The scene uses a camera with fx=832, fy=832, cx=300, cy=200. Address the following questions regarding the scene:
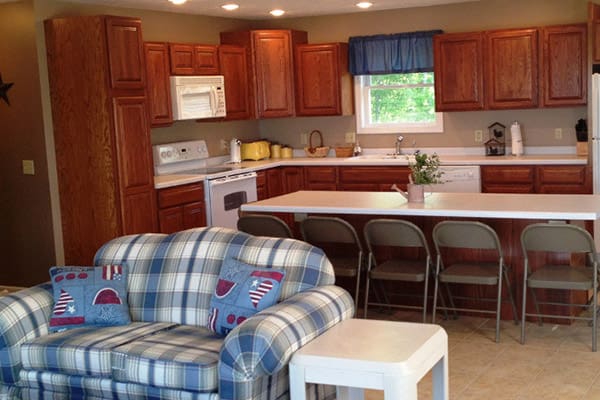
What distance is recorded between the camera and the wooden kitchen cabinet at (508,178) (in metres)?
7.18

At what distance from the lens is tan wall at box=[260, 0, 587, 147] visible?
7559mm

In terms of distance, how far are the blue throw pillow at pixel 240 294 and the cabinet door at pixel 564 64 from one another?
14.2 ft

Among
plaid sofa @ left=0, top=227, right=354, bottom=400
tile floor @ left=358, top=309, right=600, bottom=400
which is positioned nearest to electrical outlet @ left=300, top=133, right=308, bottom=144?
tile floor @ left=358, top=309, right=600, bottom=400

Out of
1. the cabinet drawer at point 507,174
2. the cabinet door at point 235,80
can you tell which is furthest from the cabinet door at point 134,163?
the cabinet drawer at point 507,174

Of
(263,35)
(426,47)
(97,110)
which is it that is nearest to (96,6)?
(97,110)

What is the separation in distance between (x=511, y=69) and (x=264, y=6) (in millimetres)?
2299

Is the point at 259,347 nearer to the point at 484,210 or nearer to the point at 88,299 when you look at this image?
the point at 88,299

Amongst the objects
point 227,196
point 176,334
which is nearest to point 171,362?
point 176,334

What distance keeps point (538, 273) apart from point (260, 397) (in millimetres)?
2244

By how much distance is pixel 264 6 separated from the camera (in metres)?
7.62

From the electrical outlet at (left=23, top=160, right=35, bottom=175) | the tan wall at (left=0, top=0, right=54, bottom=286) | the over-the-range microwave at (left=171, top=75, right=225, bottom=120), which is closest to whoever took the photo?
the tan wall at (left=0, top=0, right=54, bottom=286)

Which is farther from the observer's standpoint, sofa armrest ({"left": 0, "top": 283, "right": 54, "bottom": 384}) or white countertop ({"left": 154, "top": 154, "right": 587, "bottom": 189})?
white countertop ({"left": 154, "top": 154, "right": 587, "bottom": 189})

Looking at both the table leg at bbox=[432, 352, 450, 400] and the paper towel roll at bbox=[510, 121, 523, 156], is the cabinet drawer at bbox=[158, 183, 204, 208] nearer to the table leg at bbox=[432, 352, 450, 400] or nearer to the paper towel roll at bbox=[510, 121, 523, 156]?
the paper towel roll at bbox=[510, 121, 523, 156]

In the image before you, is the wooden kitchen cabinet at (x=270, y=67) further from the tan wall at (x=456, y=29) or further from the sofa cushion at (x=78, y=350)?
the sofa cushion at (x=78, y=350)
